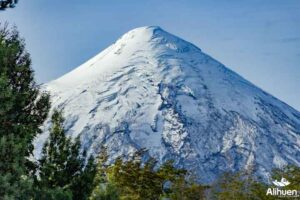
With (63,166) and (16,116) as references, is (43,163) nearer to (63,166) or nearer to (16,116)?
(63,166)

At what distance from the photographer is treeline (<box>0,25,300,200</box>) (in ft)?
49.6

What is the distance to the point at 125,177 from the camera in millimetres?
40219

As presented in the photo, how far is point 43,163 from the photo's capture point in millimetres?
23953

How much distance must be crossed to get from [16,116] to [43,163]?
4.63m

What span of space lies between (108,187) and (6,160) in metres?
10.8

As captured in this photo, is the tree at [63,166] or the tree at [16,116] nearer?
the tree at [16,116]

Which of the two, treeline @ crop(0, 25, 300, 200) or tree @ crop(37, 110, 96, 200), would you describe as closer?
treeline @ crop(0, 25, 300, 200)

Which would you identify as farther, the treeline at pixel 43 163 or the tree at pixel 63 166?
the tree at pixel 63 166

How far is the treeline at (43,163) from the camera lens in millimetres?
15117

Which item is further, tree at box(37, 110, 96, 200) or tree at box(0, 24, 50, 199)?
tree at box(37, 110, 96, 200)

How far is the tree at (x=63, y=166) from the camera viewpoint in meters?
23.8

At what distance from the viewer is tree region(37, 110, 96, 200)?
2384 centimetres

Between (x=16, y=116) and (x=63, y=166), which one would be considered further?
(x=63, y=166)

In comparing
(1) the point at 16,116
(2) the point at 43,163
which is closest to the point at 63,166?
(2) the point at 43,163
